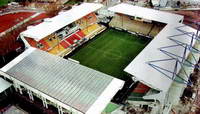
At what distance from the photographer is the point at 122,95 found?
24859mm

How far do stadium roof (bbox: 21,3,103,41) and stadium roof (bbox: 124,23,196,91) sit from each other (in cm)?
1270

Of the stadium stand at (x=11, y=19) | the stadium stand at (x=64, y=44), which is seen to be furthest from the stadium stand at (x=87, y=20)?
the stadium stand at (x=11, y=19)

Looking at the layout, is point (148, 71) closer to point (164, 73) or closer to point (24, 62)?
point (164, 73)

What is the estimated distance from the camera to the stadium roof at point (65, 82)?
1911cm

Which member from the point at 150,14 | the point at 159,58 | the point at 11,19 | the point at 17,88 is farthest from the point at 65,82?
the point at 11,19

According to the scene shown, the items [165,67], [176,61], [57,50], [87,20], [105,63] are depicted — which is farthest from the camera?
[87,20]

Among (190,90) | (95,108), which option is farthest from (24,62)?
(190,90)

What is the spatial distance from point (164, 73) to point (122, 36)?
15.9 meters

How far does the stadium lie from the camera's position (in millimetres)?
20484

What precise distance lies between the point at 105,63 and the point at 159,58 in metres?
8.69

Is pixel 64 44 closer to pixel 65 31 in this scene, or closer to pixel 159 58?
pixel 65 31

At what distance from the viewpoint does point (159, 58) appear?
79.3ft

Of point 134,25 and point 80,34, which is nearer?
point 80,34

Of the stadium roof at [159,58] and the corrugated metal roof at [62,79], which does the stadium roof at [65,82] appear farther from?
the stadium roof at [159,58]
